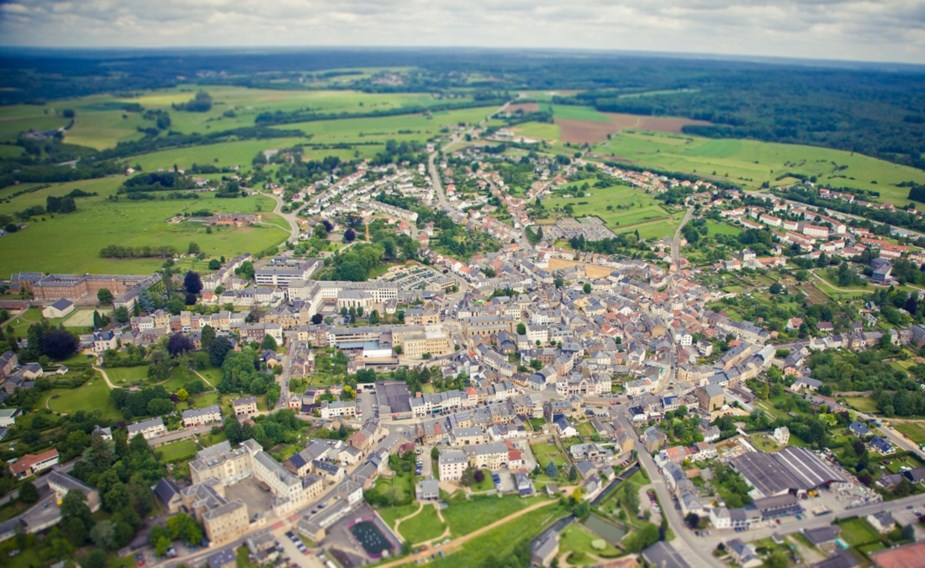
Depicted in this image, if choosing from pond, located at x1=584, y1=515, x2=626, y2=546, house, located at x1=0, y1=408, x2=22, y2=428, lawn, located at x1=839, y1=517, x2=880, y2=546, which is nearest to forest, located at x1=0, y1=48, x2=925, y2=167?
lawn, located at x1=839, y1=517, x2=880, y2=546

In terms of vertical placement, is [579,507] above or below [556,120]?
below

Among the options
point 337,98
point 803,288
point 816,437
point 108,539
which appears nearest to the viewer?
point 108,539

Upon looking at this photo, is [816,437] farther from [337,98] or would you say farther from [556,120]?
[337,98]

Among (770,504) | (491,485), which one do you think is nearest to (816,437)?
(770,504)

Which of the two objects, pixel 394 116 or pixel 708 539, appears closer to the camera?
pixel 708 539

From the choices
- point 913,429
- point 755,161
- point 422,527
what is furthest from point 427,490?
point 755,161

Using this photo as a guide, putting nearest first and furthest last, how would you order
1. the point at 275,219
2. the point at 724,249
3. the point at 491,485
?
the point at 491,485 → the point at 724,249 → the point at 275,219
